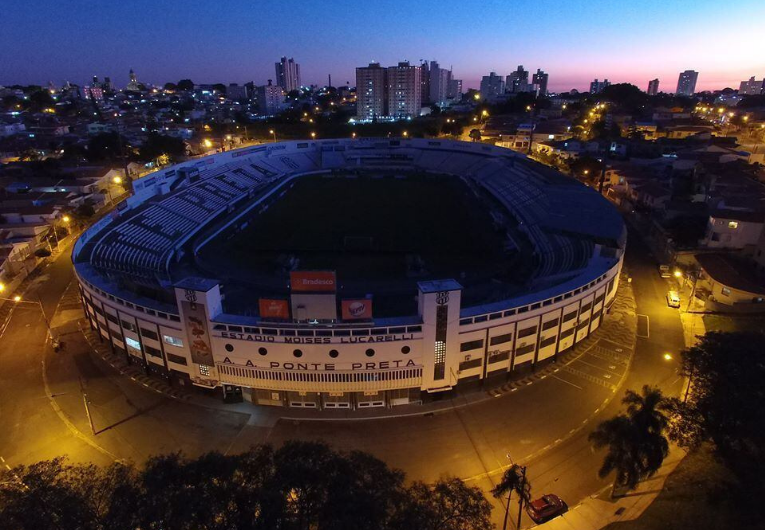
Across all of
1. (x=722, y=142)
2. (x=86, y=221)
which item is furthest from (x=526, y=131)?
(x=86, y=221)

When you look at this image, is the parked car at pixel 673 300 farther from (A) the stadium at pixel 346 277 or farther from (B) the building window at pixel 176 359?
(B) the building window at pixel 176 359

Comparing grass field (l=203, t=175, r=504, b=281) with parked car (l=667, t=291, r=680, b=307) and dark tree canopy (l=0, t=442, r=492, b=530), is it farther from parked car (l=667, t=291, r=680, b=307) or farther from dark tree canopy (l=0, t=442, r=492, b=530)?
dark tree canopy (l=0, t=442, r=492, b=530)

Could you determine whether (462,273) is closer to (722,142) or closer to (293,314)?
(293,314)

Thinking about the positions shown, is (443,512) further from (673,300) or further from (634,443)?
(673,300)

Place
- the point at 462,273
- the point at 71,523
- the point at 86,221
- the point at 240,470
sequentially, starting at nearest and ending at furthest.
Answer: the point at 71,523 → the point at 240,470 → the point at 462,273 → the point at 86,221

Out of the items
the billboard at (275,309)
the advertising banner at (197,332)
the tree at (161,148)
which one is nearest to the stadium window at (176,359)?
the advertising banner at (197,332)

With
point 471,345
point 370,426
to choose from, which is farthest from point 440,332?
point 370,426

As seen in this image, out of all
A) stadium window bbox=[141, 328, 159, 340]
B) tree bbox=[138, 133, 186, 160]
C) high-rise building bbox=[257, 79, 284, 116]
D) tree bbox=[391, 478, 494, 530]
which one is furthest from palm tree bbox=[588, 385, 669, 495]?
high-rise building bbox=[257, 79, 284, 116]
